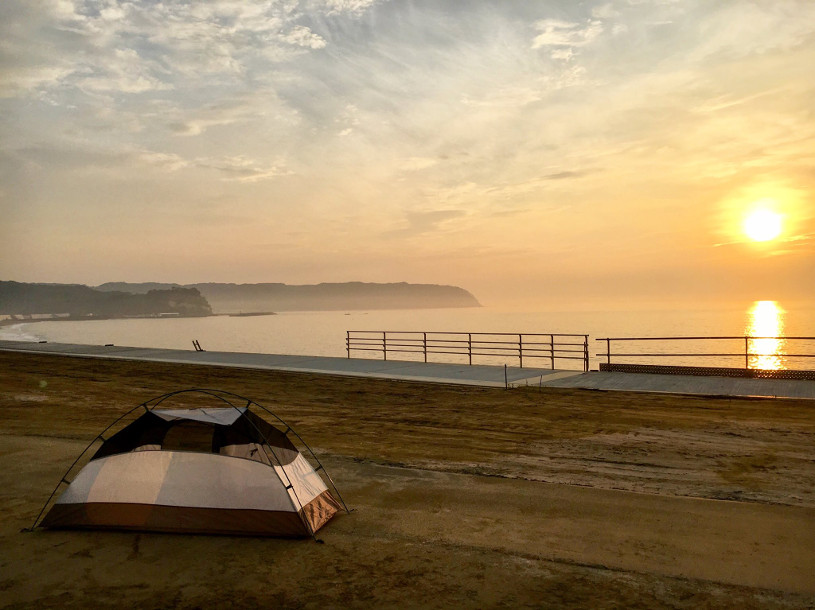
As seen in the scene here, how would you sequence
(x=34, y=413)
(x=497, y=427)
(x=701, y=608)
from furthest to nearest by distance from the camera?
(x=34, y=413)
(x=497, y=427)
(x=701, y=608)

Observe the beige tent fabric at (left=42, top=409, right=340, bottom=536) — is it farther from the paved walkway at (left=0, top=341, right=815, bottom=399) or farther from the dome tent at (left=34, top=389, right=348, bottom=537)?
the paved walkway at (left=0, top=341, right=815, bottom=399)

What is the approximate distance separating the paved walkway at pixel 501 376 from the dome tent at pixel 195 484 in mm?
12763

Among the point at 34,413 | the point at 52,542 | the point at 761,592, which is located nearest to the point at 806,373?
the point at 761,592

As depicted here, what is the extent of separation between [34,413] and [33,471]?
6.46 meters

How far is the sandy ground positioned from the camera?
6000 millimetres

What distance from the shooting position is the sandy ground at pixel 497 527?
236 inches

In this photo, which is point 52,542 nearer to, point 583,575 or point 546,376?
point 583,575

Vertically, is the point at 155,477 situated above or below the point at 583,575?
above

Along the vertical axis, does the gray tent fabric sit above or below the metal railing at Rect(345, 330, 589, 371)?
above

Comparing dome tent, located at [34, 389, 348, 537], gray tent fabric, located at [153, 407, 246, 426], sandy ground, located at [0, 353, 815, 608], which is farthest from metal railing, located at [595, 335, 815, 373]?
gray tent fabric, located at [153, 407, 246, 426]

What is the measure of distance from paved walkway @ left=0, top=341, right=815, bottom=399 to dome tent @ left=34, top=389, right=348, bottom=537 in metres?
12.8

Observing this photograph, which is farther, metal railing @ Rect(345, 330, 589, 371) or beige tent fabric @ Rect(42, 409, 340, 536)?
metal railing @ Rect(345, 330, 589, 371)

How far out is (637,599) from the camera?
5746mm

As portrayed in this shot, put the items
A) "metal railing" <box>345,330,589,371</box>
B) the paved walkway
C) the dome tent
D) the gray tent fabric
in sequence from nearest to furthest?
1. the dome tent
2. the gray tent fabric
3. the paved walkway
4. "metal railing" <box>345,330,589,371</box>
